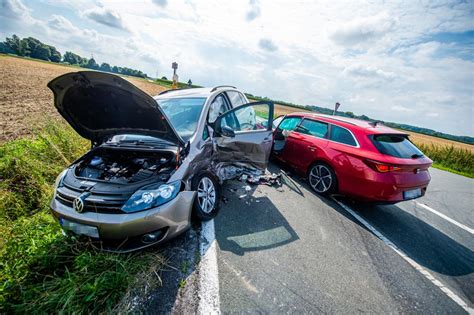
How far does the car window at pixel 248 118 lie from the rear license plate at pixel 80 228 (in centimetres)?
221

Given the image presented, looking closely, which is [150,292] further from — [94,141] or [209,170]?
[94,141]

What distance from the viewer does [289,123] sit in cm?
616

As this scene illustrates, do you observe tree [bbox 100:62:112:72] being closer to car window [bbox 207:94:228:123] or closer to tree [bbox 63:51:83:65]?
tree [bbox 63:51:83:65]

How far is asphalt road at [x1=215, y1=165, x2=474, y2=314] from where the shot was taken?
7.27 feet

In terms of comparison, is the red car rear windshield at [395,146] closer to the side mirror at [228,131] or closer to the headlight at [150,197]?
the side mirror at [228,131]

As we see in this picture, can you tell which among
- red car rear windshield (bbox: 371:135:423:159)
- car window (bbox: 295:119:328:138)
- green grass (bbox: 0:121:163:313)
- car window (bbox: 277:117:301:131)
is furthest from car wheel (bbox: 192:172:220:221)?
car window (bbox: 277:117:301:131)

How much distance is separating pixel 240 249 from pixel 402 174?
3.05 metres

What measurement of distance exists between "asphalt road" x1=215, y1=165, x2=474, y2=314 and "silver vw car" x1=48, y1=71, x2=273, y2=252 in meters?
0.74

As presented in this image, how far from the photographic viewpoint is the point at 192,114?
11.6ft

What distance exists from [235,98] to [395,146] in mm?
3296

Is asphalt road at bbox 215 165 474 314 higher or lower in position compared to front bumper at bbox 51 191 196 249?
lower

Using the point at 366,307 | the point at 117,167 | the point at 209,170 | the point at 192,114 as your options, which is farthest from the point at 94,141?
the point at 366,307

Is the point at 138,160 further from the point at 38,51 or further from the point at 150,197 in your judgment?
Result: the point at 38,51

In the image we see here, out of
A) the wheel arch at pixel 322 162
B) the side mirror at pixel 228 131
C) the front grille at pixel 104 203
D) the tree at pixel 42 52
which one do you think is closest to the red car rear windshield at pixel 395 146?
the wheel arch at pixel 322 162
